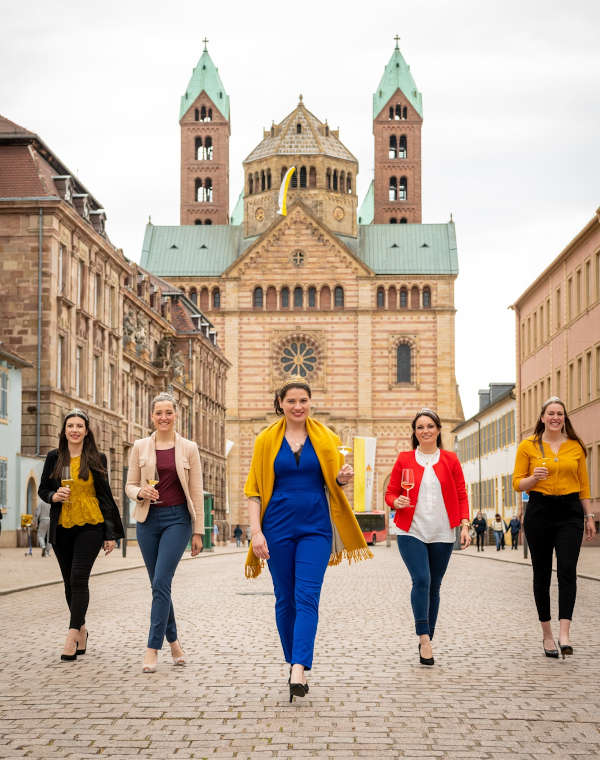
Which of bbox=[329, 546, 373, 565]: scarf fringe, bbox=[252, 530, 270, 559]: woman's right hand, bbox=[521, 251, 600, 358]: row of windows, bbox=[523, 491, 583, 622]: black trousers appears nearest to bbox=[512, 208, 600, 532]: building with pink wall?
bbox=[521, 251, 600, 358]: row of windows

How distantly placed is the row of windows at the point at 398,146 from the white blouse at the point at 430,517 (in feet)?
286

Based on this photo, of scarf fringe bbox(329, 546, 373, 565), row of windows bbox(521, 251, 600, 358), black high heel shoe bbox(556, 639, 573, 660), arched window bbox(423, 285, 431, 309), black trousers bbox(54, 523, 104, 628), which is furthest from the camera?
arched window bbox(423, 285, 431, 309)

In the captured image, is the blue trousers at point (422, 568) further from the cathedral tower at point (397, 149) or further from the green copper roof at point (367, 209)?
the green copper roof at point (367, 209)

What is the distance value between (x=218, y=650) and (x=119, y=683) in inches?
81.3

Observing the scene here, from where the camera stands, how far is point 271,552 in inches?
296

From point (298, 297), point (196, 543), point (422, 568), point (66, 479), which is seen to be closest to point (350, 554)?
point (422, 568)

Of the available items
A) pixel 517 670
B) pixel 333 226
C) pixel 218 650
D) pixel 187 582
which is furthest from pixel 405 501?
pixel 333 226

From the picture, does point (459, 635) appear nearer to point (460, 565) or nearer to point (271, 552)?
point (271, 552)

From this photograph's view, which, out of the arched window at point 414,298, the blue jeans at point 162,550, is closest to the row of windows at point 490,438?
the arched window at point 414,298

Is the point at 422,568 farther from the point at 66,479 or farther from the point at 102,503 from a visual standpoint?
the point at 66,479

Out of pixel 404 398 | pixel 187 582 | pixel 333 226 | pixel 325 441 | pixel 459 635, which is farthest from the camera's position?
pixel 333 226

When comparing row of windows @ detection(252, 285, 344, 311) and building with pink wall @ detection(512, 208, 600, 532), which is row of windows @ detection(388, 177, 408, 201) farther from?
building with pink wall @ detection(512, 208, 600, 532)

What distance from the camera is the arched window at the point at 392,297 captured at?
8288 cm

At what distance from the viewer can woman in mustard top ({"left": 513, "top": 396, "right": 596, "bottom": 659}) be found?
9.35 m
